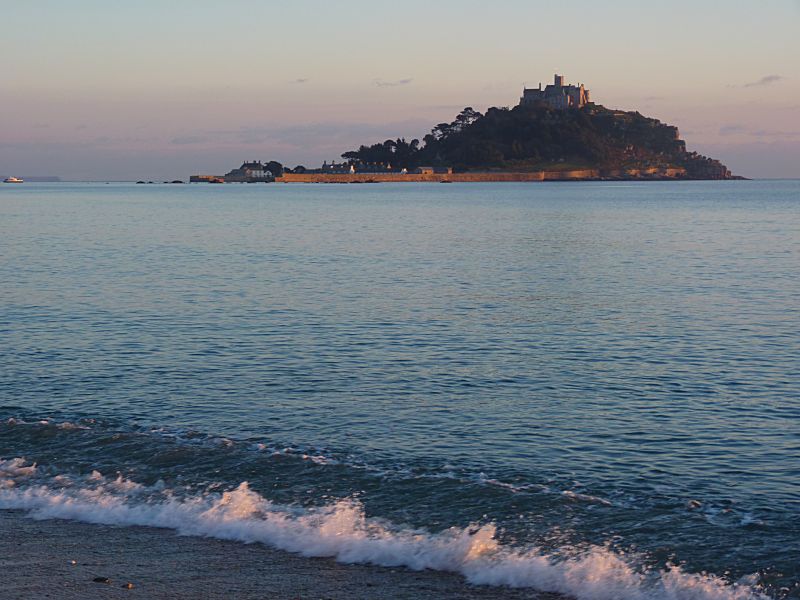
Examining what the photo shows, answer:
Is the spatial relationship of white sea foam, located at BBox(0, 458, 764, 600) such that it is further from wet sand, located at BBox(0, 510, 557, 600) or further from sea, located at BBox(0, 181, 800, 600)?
wet sand, located at BBox(0, 510, 557, 600)

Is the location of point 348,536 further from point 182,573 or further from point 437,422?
point 437,422

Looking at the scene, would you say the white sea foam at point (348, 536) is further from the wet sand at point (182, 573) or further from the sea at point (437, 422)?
the wet sand at point (182, 573)

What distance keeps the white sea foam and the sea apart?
4cm


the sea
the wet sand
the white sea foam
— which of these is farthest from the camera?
A: the sea

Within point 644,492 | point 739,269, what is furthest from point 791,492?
point 739,269

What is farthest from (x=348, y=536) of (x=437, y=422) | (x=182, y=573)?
(x=437, y=422)

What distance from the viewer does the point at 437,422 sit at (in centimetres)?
2008

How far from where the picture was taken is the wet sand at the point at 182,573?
1154cm

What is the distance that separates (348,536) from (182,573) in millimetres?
2444

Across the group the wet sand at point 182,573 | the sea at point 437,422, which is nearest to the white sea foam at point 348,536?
the sea at point 437,422

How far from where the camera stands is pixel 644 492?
15461mm

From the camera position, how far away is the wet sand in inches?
454

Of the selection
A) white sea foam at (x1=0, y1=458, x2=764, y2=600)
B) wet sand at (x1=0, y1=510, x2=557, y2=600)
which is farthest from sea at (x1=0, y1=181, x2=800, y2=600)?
wet sand at (x1=0, y1=510, x2=557, y2=600)

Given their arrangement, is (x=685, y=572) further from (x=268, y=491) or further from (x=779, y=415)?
→ (x=779, y=415)
